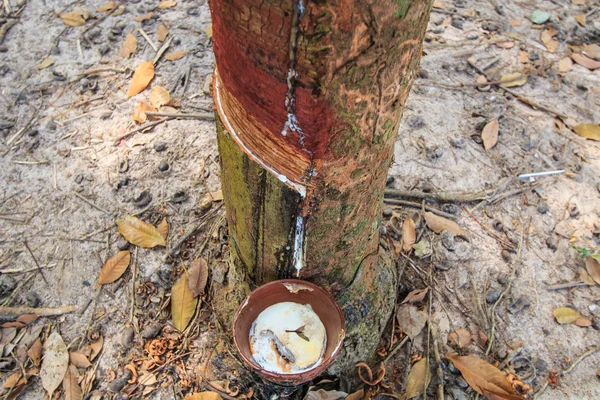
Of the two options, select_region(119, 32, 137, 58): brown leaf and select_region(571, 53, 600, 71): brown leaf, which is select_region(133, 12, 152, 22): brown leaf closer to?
select_region(119, 32, 137, 58): brown leaf

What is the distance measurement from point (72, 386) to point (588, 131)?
320 cm

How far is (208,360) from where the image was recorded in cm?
201

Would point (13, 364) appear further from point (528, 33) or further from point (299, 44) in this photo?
point (528, 33)

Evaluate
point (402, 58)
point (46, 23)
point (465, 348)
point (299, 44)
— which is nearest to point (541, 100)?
point (465, 348)

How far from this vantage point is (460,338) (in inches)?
82.9

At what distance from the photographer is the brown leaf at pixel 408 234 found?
2365 mm

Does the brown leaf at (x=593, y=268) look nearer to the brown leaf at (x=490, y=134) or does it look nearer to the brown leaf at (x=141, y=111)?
the brown leaf at (x=490, y=134)

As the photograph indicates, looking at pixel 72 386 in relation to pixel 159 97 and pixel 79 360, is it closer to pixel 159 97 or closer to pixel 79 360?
pixel 79 360

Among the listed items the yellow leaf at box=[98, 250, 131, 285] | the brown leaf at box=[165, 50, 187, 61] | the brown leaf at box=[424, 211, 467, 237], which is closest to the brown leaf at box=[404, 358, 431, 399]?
the brown leaf at box=[424, 211, 467, 237]

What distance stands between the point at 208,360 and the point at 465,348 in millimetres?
1157

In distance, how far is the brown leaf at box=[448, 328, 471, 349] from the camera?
6.86 ft

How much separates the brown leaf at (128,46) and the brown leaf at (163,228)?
147cm

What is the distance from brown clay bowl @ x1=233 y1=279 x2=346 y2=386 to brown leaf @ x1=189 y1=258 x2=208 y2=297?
45 cm

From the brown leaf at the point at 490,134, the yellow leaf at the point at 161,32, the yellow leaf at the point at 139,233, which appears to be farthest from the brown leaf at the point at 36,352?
the brown leaf at the point at 490,134
